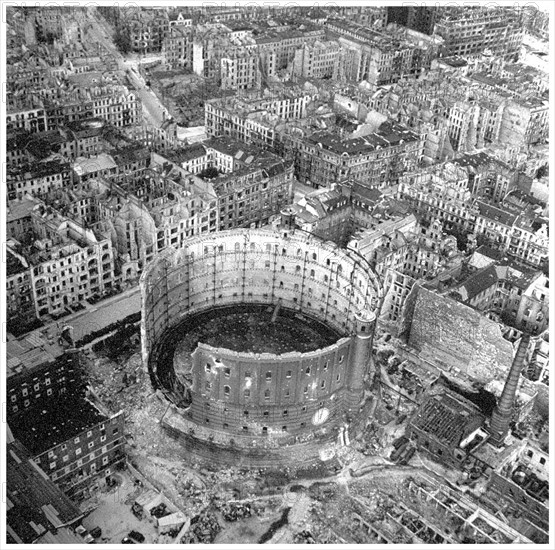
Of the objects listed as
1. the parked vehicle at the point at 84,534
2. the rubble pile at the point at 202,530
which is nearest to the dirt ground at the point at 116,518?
the parked vehicle at the point at 84,534

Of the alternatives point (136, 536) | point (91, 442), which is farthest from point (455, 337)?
point (91, 442)

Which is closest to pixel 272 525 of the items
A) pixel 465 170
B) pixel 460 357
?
pixel 460 357

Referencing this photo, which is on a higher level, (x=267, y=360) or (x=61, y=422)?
(x=267, y=360)

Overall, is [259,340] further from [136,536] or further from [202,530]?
[136,536]

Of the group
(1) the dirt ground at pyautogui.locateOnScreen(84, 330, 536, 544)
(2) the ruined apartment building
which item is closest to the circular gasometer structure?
(1) the dirt ground at pyautogui.locateOnScreen(84, 330, 536, 544)

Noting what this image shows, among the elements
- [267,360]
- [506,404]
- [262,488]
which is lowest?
[262,488]

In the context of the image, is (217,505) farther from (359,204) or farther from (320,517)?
(359,204)

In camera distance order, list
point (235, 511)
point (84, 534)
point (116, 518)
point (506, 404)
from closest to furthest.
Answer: point (84, 534) < point (116, 518) < point (235, 511) < point (506, 404)
